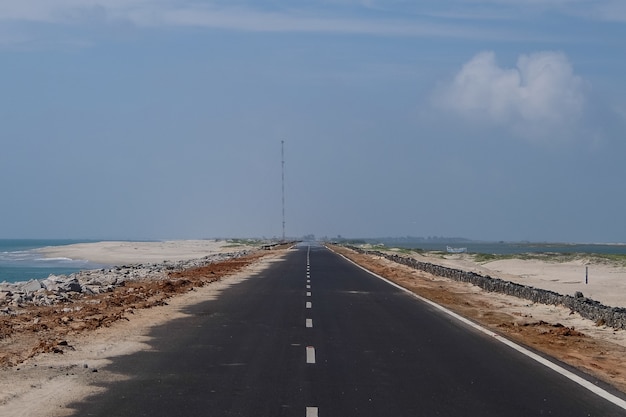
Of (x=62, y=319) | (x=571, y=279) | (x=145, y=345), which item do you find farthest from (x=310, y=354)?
(x=571, y=279)

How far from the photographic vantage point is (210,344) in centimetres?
1582

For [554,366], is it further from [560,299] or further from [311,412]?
[560,299]

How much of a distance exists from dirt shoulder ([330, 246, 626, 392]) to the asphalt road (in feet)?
3.15

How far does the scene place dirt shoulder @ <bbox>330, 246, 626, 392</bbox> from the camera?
14.3 meters

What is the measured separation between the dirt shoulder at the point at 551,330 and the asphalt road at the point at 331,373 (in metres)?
0.96

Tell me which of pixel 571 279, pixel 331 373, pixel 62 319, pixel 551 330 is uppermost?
pixel 62 319

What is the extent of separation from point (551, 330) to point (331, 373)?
8938 mm

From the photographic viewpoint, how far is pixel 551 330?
19.6m

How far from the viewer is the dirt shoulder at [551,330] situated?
14.3 metres

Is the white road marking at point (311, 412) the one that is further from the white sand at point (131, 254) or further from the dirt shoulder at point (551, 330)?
the white sand at point (131, 254)

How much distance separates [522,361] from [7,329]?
11.0m

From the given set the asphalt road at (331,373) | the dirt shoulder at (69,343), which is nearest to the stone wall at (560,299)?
the asphalt road at (331,373)

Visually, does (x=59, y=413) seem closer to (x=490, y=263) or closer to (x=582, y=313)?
(x=582, y=313)

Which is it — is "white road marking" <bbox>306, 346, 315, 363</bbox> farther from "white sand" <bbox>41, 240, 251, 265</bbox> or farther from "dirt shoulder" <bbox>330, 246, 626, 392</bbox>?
"white sand" <bbox>41, 240, 251, 265</bbox>
